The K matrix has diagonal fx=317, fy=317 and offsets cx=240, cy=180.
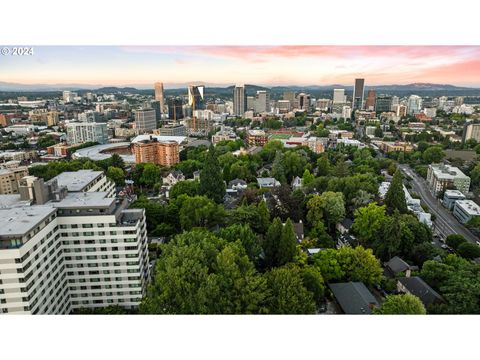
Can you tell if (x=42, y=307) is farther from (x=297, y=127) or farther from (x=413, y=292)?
(x=297, y=127)

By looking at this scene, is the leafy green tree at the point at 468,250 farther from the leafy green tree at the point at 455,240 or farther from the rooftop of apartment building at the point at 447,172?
the rooftop of apartment building at the point at 447,172

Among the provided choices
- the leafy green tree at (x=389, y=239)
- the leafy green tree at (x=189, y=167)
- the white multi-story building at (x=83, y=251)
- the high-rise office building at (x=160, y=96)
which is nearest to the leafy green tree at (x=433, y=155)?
the leafy green tree at (x=389, y=239)

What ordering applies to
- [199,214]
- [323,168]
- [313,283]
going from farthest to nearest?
[323,168], [199,214], [313,283]

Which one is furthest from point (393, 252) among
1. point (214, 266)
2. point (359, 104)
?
point (359, 104)

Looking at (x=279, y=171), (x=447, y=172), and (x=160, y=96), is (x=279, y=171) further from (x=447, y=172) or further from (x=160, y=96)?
(x=160, y=96)

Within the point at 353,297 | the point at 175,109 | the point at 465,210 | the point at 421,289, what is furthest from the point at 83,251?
the point at 175,109

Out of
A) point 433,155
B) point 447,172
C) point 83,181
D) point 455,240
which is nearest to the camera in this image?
point 83,181

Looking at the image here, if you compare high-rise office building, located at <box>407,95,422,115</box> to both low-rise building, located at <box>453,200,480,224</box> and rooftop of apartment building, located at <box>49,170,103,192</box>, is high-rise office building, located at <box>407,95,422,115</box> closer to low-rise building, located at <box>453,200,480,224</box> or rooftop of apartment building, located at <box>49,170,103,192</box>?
low-rise building, located at <box>453,200,480,224</box>
